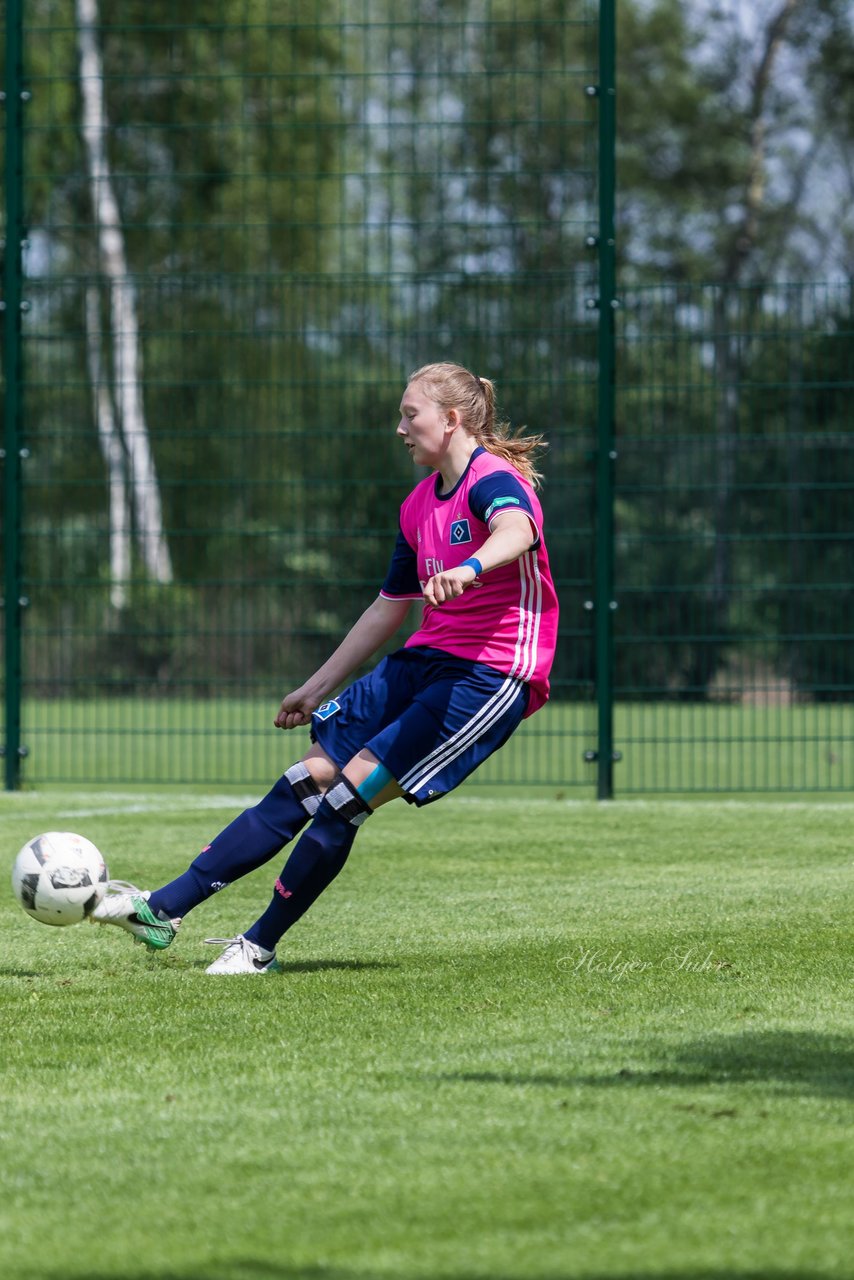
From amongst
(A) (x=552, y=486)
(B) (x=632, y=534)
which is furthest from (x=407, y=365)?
(B) (x=632, y=534)

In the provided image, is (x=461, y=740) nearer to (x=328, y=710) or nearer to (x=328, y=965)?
(x=328, y=710)

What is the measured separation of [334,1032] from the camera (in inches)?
190

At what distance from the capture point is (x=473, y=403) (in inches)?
235

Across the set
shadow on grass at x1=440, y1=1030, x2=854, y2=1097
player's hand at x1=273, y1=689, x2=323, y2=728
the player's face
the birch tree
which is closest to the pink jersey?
the player's face

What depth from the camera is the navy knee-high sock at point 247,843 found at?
5.73 meters

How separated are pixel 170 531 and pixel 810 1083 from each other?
27.2ft

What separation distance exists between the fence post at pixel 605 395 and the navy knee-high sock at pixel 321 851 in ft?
18.1

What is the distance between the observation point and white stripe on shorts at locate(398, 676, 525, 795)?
569 centimetres

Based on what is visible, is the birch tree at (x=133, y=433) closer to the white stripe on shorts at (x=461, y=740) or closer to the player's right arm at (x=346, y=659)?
the player's right arm at (x=346, y=659)

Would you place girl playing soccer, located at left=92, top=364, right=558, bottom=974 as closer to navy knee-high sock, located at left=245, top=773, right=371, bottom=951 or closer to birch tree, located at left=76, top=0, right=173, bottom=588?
navy knee-high sock, located at left=245, top=773, right=371, bottom=951

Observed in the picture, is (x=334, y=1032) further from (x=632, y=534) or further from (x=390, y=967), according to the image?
(x=632, y=534)

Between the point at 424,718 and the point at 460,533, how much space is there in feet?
1.90

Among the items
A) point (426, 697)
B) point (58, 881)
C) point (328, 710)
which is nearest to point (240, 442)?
point (328, 710)

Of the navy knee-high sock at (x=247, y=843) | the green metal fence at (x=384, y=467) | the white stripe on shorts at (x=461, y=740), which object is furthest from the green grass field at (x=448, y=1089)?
the green metal fence at (x=384, y=467)
